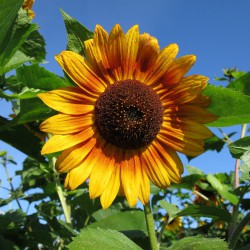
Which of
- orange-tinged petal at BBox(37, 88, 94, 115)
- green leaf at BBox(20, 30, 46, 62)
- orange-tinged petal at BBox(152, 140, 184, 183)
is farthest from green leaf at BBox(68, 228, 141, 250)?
green leaf at BBox(20, 30, 46, 62)

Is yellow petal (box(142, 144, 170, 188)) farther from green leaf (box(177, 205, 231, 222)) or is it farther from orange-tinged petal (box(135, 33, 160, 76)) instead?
green leaf (box(177, 205, 231, 222))

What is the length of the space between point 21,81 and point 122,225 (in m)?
0.73

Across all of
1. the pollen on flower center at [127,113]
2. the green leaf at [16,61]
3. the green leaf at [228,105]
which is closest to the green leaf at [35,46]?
the green leaf at [16,61]

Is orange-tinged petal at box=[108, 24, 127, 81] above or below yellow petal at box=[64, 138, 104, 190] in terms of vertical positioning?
above

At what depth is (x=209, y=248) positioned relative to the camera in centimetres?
114

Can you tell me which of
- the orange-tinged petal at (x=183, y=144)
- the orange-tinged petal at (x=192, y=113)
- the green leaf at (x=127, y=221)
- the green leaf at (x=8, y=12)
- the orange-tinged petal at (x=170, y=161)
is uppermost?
the green leaf at (x=8, y=12)

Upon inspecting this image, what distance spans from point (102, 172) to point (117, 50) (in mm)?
351

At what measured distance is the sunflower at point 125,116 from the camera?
121cm

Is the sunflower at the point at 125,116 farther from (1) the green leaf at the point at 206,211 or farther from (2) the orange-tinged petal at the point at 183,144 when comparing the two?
(1) the green leaf at the point at 206,211

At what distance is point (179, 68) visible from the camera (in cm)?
124

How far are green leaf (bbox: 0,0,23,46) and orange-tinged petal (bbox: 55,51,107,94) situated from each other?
18 centimetres

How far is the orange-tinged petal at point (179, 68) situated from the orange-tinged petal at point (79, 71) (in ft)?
0.67

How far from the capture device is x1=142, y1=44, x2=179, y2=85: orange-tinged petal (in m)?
1.23

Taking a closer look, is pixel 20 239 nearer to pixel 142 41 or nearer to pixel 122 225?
pixel 122 225
